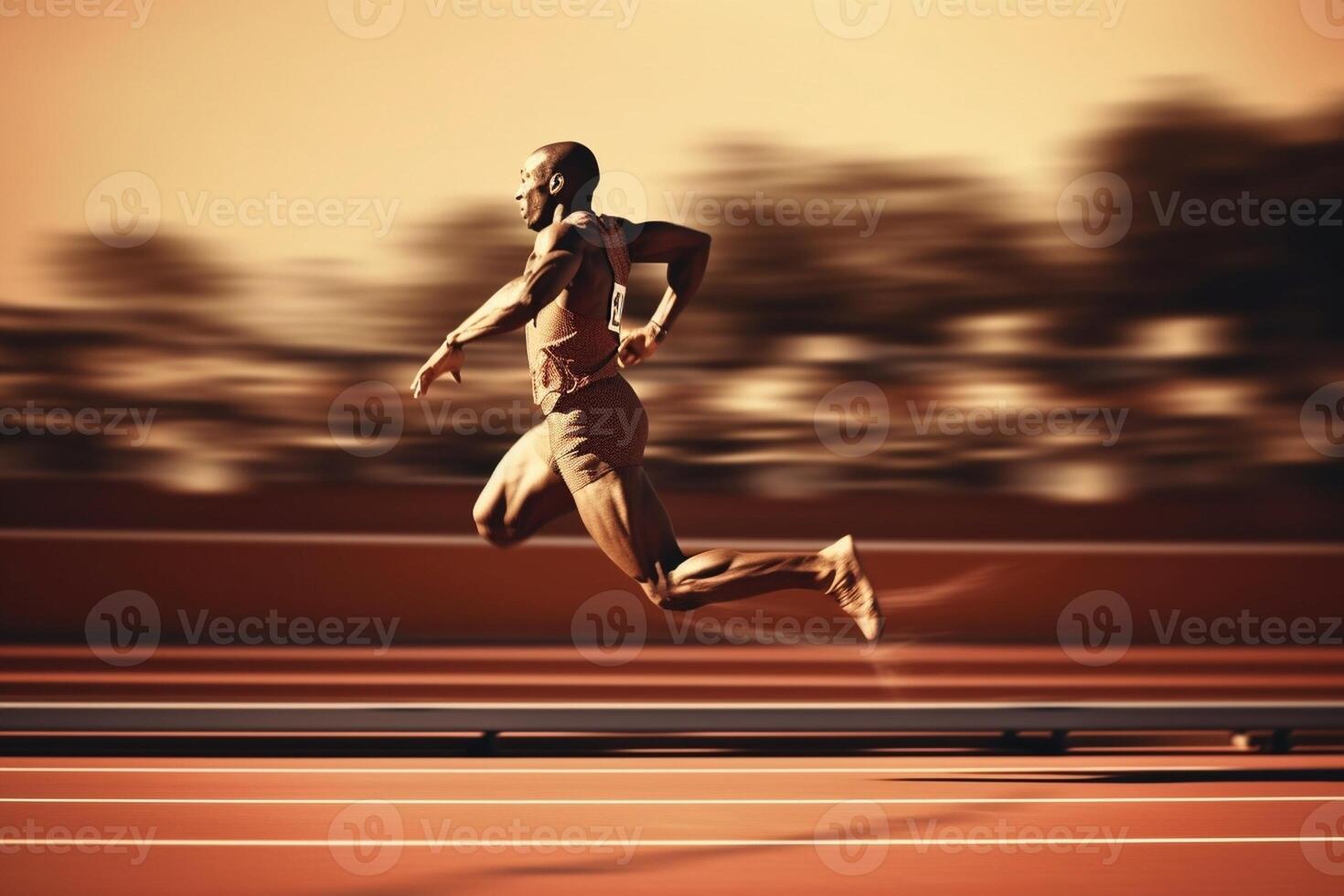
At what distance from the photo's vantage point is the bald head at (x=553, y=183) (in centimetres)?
530

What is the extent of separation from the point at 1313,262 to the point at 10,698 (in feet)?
29.8

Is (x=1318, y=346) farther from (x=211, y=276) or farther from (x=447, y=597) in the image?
(x=211, y=276)

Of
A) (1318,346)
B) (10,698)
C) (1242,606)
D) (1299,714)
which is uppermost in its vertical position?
(1318,346)

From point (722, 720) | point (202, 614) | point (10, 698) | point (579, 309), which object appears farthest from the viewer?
point (202, 614)

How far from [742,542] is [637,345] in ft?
18.1

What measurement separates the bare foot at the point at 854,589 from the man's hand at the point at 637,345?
928 mm

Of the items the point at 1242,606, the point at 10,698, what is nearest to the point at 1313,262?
the point at 1242,606

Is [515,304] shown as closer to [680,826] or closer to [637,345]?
[637,345]

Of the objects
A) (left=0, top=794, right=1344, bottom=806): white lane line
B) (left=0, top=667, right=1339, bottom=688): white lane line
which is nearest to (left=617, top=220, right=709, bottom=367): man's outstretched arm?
(left=0, top=794, right=1344, bottom=806): white lane line

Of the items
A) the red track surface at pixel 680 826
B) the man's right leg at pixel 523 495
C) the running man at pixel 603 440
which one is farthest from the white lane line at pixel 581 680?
the running man at pixel 603 440

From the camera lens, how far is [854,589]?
5.51 metres

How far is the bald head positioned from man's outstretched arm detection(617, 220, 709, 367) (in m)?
0.27

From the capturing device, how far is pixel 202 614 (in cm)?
1081

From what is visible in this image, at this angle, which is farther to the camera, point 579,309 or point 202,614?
point 202,614
